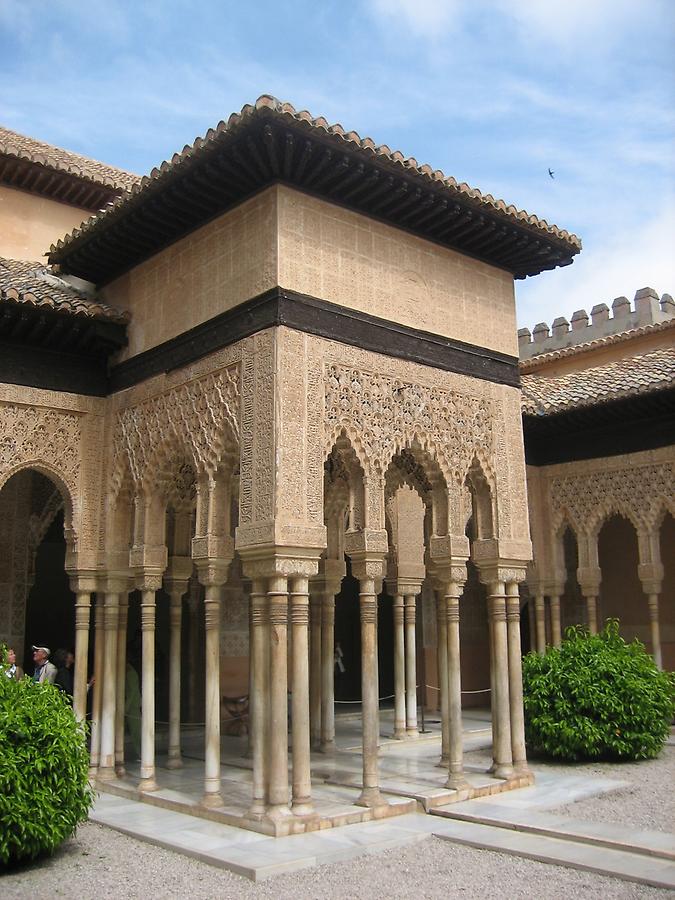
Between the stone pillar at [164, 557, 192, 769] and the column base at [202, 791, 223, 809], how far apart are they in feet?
7.31

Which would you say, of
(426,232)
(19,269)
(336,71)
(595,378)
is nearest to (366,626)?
(426,232)

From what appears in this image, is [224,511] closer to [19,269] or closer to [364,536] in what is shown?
[364,536]

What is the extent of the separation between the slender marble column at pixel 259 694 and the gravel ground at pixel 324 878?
2.66ft

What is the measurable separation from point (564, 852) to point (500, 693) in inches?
101

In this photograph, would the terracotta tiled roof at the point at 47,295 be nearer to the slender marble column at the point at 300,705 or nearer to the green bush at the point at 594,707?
the slender marble column at the point at 300,705

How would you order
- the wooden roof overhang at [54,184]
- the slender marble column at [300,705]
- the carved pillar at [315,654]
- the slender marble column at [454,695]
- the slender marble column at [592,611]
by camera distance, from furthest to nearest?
the slender marble column at [592,611], the wooden roof overhang at [54,184], the carved pillar at [315,654], the slender marble column at [454,695], the slender marble column at [300,705]

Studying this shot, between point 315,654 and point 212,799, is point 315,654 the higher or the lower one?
the higher one

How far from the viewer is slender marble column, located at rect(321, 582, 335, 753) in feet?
34.2

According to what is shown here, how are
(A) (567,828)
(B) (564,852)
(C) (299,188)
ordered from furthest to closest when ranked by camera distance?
1. (C) (299,188)
2. (A) (567,828)
3. (B) (564,852)

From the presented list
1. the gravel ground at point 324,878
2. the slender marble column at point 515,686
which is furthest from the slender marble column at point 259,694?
the slender marble column at point 515,686

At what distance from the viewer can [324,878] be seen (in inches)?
226

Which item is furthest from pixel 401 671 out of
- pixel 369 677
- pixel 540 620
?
pixel 369 677

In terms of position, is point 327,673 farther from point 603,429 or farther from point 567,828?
point 603,429

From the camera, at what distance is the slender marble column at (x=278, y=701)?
22.3 feet
